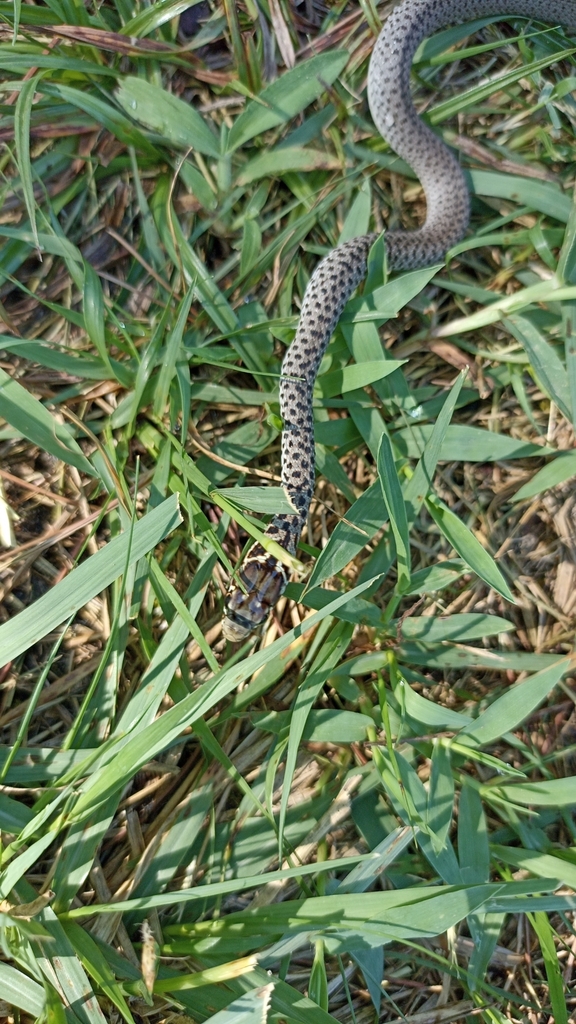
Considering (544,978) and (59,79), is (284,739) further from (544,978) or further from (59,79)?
(59,79)

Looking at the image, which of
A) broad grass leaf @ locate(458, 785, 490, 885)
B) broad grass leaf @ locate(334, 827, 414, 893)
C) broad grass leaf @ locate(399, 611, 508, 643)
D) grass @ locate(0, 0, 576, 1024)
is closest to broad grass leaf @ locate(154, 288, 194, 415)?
grass @ locate(0, 0, 576, 1024)

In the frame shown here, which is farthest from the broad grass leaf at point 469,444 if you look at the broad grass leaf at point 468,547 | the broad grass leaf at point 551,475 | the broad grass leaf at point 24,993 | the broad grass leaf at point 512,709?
the broad grass leaf at point 24,993

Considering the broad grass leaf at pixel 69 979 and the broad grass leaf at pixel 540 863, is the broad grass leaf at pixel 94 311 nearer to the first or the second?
the broad grass leaf at pixel 69 979

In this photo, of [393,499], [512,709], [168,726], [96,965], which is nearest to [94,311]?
[393,499]

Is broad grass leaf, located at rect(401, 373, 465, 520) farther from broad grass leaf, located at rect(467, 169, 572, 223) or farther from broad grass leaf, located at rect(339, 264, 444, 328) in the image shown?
broad grass leaf, located at rect(467, 169, 572, 223)

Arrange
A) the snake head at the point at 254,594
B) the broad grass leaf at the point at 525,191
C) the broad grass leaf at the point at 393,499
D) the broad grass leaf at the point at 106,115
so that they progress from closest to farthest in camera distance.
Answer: the broad grass leaf at the point at 393,499 → the snake head at the point at 254,594 → the broad grass leaf at the point at 106,115 → the broad grass leaf at the point at 525,191
